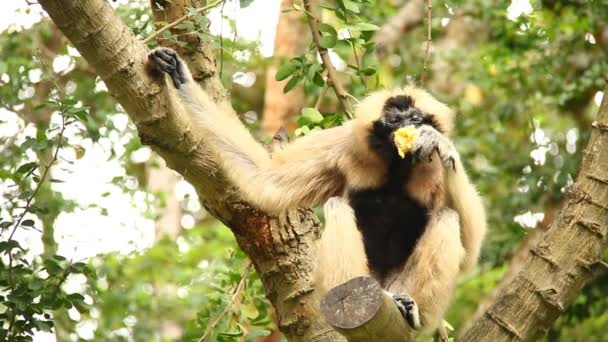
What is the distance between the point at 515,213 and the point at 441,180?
14.7ft

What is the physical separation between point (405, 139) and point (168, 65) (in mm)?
1590

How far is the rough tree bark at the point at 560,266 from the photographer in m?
5.13

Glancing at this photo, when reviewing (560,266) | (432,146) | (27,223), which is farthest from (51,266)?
(560,266)

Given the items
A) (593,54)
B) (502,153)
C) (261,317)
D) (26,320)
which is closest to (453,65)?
(502,153)

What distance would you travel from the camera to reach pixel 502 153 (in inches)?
436

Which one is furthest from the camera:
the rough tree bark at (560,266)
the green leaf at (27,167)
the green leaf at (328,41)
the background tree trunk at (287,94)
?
the background tree trunk at (287,94)

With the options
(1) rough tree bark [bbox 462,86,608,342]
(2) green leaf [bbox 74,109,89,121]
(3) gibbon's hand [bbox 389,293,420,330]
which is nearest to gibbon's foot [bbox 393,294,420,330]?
(3) gibbon's hand [bbox 389,293,420,330]

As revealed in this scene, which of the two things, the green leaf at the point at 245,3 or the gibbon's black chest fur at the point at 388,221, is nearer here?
the green leaf at the point at 245,3

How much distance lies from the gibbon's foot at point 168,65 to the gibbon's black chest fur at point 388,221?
1.41 meters

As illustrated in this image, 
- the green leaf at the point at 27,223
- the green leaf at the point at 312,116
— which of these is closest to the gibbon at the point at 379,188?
the green leaf at the point at 312,116

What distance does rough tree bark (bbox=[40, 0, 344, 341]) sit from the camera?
427 centimetres

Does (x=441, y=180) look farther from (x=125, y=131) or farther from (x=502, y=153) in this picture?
(x=502, y=153)

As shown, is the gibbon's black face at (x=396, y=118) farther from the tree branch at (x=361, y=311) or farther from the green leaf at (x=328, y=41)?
the tree branch at (x=361, y=311)

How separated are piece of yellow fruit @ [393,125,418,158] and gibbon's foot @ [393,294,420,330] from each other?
0.88 m
